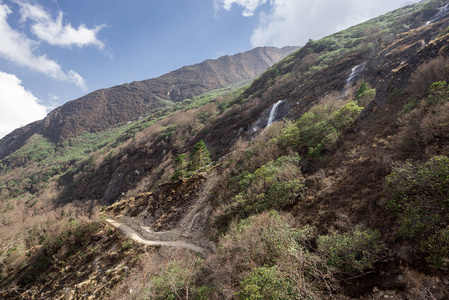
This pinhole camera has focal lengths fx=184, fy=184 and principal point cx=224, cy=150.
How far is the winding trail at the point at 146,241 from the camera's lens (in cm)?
1921

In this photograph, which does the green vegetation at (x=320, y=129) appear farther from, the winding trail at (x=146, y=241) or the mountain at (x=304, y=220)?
the winding trail at (x=146, y=241)

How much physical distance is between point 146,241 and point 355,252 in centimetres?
2292

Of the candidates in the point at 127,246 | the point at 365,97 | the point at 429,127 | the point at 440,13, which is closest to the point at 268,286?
the point at 429,127

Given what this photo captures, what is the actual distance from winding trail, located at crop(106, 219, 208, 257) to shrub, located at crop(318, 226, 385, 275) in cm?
1295

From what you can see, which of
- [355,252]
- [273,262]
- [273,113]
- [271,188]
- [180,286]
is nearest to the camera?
[355,252]

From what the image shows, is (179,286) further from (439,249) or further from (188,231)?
(439,249)

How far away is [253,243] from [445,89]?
1683 centimetres

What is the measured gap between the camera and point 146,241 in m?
23.2

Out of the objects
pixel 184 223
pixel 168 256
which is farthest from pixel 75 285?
pixel 184 223

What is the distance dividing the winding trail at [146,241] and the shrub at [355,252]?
12.9 m

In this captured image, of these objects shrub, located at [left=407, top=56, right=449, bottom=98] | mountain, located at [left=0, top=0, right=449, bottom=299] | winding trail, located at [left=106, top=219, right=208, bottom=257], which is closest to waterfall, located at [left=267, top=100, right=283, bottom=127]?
mountain, located at [left=0, top=0, right=449, bottom=299]

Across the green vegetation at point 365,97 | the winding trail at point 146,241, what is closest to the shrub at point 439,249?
the winding trail at point 146,241

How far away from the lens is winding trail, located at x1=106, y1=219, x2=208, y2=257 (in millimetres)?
19209

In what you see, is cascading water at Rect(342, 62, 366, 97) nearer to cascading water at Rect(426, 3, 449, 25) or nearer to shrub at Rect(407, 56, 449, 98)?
shrub at Rect(407, 56, 449, 98)
